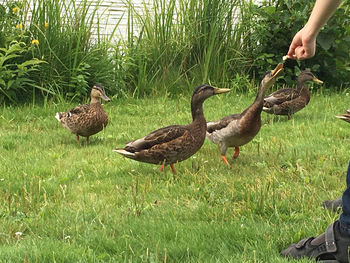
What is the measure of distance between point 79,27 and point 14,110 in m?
2.21

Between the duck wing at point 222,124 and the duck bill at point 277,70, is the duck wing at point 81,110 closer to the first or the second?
the duck wing at point 222,124

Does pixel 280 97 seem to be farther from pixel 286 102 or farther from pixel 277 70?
pixel 277 70

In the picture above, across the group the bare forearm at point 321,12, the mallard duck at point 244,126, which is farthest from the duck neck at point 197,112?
the bare forearm at point 321,12

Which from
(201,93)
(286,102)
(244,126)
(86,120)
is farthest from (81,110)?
(286,102)

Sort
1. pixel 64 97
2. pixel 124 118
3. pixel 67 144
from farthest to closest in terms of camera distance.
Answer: pixel 64 97
pixel 124 118
pixel 67 144

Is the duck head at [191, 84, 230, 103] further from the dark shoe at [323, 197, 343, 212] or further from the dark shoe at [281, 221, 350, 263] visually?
the dark shoe at [281, 221, 350, 263]

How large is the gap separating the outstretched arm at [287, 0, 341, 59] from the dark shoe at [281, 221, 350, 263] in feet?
3.27

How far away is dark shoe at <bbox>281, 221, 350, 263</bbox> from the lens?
3045mm

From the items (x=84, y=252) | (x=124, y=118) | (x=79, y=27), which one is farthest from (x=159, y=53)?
(x=84, y=252)

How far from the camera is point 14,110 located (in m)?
8.80

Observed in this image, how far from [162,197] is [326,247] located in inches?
70.8

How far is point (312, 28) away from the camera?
2.88 meters

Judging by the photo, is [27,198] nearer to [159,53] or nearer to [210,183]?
[210,183]

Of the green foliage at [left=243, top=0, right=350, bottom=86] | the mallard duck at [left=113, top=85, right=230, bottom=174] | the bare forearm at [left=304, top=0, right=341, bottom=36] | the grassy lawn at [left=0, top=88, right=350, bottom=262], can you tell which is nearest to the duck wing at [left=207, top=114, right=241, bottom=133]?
the grassy lawn at [left=0, top=88, right=350, bottom=262]
